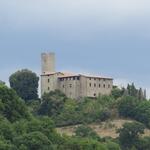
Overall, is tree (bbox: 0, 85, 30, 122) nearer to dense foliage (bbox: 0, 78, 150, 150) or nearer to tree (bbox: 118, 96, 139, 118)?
dense foliage (bbox: 0, 78, 150, 150)

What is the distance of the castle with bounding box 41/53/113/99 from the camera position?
499 ft

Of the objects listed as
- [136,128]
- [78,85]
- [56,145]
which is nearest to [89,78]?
[78,85]

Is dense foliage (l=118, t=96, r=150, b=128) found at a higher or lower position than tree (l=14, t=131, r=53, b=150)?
higher

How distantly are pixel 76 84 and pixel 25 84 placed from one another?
617 centimetres

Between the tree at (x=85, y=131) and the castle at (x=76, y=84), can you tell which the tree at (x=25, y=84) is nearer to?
the castle at (x=76, y=84)

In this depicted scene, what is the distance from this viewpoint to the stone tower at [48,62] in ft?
520

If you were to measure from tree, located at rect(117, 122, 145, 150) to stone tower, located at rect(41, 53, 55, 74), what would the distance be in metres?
21.4

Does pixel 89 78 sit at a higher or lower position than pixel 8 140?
higher

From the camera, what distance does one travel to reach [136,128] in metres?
138

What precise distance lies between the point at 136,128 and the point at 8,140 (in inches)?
1553

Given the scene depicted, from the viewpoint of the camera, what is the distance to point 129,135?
453 ft

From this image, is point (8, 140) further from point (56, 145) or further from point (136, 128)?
point (136, 128)

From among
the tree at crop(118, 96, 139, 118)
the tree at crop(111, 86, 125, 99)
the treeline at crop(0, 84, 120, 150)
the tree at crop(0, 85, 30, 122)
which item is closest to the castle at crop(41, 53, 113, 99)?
the tree at crop(111, 86, 125, 99)

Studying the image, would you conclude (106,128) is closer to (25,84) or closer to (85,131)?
(85,131)
